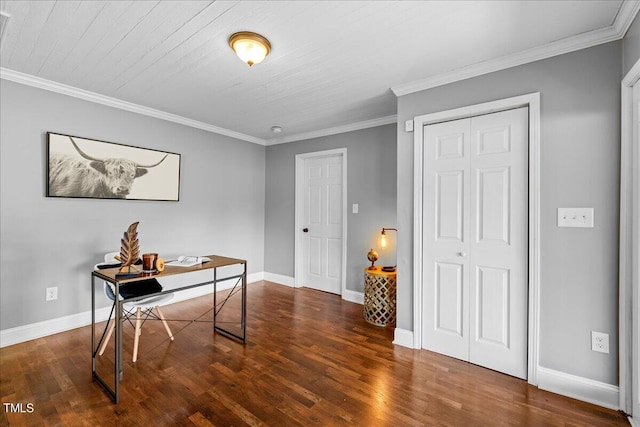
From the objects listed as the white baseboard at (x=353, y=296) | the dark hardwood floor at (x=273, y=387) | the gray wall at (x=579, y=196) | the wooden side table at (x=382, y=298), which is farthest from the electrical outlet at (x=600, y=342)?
the white baseboard at (x=353, y=296)

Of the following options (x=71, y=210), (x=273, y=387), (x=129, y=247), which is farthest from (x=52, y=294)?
(x=273, y=387)

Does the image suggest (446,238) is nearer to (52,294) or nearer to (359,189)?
(359,189)

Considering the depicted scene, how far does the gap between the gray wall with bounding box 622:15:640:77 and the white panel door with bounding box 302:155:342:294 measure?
291cm

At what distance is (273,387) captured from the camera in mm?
2023

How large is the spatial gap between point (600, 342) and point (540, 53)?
200cm

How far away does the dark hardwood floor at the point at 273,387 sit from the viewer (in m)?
1.73

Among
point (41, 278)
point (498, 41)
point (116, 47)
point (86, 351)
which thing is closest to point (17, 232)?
point (41, 278)

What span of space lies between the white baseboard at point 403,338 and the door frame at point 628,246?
1343mm

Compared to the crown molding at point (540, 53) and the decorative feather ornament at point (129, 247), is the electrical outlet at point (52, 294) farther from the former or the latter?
the crown molding at point (540, 53)

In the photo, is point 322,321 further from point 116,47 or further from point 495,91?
point 116,47

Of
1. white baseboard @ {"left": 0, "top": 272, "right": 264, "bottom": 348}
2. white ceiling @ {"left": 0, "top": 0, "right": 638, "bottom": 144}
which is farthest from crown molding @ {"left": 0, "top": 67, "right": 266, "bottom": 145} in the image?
white baseboard @ {"left": 0, "top": 272, "right": 264, "bottom": 348}

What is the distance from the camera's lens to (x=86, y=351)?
2479 mm

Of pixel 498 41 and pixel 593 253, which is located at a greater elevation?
pixel 498 41

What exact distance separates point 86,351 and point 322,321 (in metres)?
2.15
